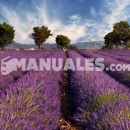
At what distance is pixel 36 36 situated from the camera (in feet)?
256

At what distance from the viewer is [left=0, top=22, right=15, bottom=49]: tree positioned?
65.6 metres

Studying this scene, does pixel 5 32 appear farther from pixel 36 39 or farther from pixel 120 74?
pixel 120 74

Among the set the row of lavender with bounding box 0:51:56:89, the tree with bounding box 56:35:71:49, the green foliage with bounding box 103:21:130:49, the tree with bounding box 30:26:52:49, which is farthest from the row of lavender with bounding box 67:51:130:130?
the tree with bounding box 56:35:71:49

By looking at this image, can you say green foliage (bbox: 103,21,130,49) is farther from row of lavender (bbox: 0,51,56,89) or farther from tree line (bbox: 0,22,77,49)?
row of lavender (bbox: 0,51,56,89)

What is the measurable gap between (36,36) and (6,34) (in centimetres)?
1314

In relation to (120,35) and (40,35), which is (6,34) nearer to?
(40,35)

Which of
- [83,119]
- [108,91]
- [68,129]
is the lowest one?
[68,129]

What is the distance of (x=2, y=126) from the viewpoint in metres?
3.08

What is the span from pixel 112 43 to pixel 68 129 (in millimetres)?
67143

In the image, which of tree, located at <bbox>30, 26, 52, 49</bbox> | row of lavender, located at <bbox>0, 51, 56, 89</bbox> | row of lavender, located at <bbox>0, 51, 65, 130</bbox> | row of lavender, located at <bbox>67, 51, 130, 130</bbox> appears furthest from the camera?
tree, located at <bbox>30, 26, 52, 49</bbox>

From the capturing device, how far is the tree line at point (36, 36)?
2594 inches

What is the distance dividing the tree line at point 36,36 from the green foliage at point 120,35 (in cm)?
1494

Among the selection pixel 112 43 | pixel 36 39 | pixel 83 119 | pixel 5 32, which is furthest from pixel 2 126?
pixel 36 39

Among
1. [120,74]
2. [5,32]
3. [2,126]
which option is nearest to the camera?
[2,126]
